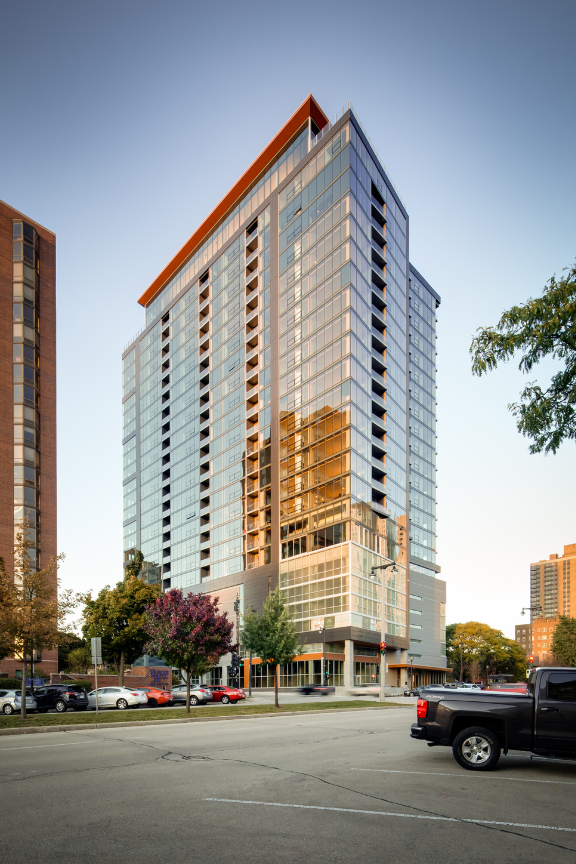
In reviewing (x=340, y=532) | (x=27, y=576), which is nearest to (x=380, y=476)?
(x=340, y=532)

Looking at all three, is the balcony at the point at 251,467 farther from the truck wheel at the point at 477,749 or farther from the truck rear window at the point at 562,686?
the truck rear window at the point at 562,686

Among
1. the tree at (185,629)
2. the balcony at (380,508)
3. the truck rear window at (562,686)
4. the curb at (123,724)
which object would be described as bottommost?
the curb at (123,724)

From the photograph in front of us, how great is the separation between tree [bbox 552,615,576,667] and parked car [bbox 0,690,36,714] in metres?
59.9

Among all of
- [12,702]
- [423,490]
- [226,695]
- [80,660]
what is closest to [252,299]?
[423,490]

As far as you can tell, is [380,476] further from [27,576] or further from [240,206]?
[27,576]

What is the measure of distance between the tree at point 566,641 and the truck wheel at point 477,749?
70.6 m

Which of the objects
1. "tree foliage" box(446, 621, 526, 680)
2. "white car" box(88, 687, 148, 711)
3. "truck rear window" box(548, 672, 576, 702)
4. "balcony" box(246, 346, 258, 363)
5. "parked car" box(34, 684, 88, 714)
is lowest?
"tree foliage" box(446, 621, 526, 680)

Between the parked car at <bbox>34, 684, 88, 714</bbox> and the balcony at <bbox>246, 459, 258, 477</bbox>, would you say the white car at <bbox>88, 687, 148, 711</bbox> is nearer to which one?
the parked car at <bbox>34, 684, 88, 714</bbox>

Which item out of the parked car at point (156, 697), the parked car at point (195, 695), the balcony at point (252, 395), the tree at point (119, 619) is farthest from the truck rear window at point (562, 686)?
the balcony at point (252, 395)

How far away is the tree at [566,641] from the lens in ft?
249

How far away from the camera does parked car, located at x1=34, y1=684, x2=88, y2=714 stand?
34.3 metres

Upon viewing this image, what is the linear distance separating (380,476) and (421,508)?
15293mm

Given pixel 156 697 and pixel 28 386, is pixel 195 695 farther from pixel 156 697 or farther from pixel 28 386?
pixel 28 386

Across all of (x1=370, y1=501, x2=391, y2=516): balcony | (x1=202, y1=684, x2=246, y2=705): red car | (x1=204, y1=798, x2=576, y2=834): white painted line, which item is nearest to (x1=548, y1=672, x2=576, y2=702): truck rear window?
(x1=204, y1=798, x2=576, y2=834): white painted line
